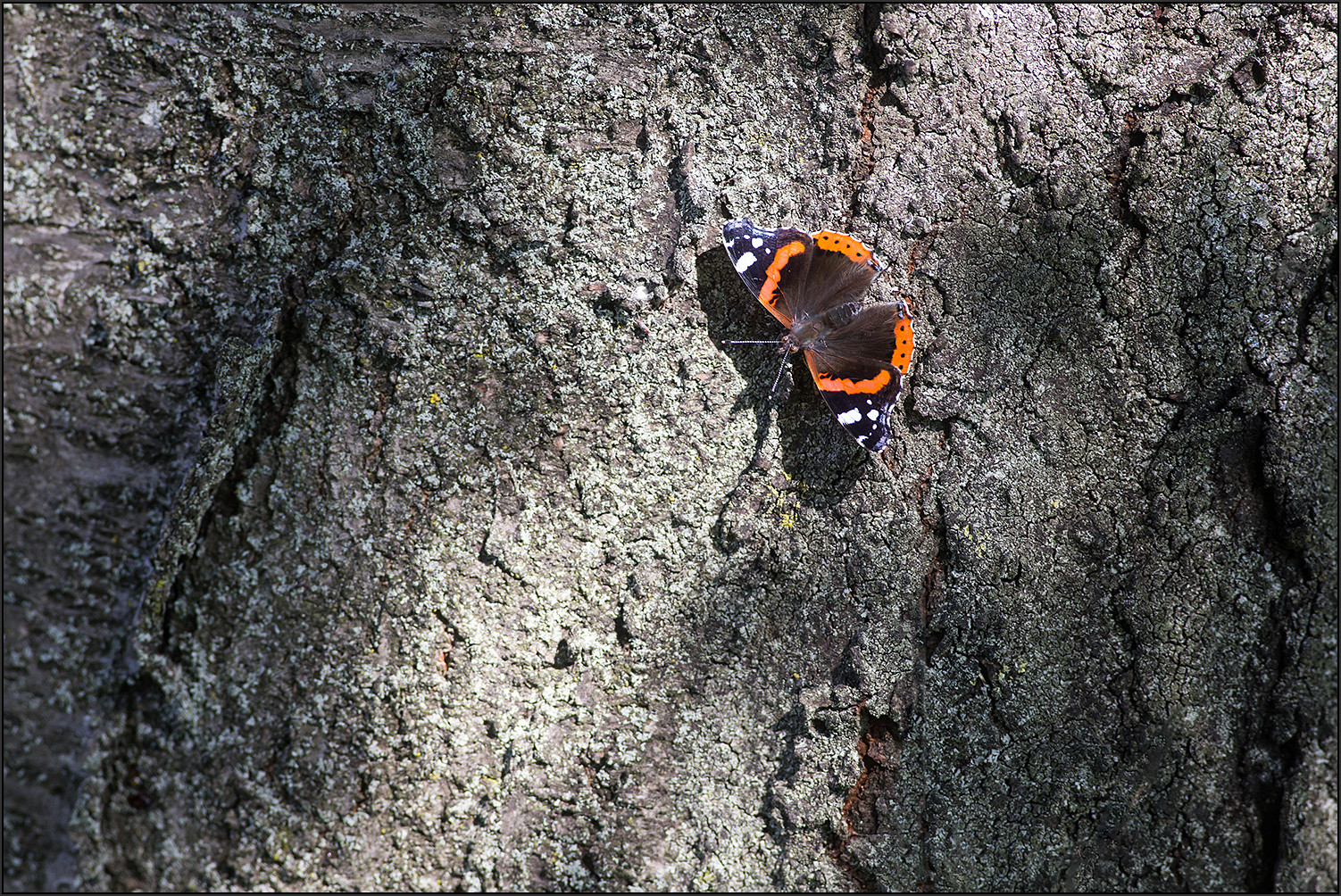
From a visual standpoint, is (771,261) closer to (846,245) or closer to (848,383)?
(846,245)

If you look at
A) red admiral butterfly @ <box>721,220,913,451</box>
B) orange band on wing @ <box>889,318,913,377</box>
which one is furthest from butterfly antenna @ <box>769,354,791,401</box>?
orange band on wing @ <box>889,318,913,377</box>

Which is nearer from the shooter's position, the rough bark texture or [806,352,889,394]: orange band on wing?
the rough bark texture

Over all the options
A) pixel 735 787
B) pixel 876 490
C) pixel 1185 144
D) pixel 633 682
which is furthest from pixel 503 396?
pixel 1185 144

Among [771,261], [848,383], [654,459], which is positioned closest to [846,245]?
[771,261]

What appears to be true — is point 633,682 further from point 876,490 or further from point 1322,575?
point 1322,575

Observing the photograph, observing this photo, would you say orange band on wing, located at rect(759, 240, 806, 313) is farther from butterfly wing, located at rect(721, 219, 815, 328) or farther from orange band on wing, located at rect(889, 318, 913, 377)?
orange band on wing, located at rect(889, 318, 913, 377)

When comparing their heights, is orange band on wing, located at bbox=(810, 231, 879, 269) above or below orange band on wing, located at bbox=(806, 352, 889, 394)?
above
